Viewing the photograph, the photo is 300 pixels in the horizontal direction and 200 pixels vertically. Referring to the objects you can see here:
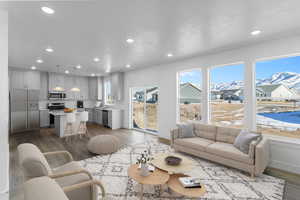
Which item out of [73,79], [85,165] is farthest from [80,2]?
[73,79]

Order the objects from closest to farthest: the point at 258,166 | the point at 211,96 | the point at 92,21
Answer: the point at 92,21 < the point at 258,166 < the point at 211,96

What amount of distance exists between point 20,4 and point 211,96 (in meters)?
4.63

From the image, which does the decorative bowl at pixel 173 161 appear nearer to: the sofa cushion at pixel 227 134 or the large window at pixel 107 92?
the sofa cushion at pixel 227 134

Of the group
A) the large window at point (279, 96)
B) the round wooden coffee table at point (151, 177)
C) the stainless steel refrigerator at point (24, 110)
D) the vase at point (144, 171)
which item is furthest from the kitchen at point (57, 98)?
the large window at point (279, 96)

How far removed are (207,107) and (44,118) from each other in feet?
25.2

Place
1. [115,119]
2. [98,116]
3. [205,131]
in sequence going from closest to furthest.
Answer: [205,131] → [115,119] → [98,116]

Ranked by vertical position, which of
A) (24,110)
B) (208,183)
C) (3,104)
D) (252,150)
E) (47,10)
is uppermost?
(47,10)

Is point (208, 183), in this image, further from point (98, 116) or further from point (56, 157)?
point (98, 116)

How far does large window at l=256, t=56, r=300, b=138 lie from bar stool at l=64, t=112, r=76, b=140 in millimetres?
5788

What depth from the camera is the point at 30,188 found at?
45.4 inches

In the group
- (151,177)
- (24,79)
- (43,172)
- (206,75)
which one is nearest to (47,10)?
(43,172)

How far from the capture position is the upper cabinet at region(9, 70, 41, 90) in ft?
20.0

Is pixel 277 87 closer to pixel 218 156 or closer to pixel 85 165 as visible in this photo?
pixel 218 156

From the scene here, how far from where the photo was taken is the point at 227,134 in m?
3.60
